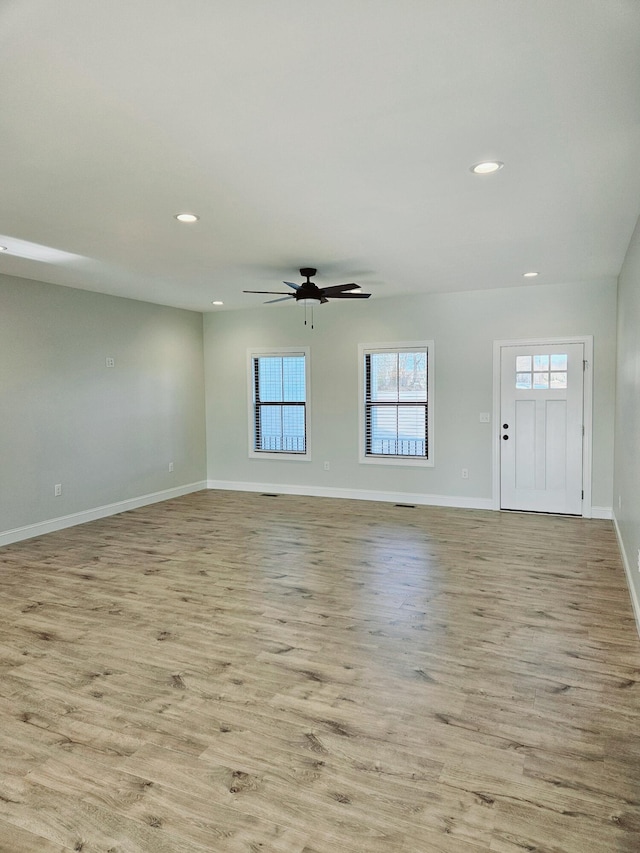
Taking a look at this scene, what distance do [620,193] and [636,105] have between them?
3.63 feet

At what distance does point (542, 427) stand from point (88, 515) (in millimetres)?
5173

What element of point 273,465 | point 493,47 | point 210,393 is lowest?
point 273,465

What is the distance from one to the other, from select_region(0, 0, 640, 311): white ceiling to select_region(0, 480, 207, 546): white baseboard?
2.69 m

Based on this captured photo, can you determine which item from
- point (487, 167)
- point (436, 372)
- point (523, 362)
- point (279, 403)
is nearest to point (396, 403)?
point (436, 372)

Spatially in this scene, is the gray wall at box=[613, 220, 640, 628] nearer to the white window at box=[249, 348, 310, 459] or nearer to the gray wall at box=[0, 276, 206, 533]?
the white window at box=[249, 348, 310, 459]

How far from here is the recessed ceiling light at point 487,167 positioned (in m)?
2.71

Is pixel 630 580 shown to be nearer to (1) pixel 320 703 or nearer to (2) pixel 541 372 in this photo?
(1) pixel 320 703

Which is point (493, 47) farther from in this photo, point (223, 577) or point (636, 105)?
point (223, 577)

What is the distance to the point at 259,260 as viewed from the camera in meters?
4.73

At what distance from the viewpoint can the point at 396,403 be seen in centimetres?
696

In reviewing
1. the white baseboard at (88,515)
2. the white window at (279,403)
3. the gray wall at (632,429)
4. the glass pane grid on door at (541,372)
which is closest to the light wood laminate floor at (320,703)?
the gray wall at (632,429)

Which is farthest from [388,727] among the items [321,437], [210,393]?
[210,393]

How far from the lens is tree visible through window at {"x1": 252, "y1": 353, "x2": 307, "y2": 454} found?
24.8 feet

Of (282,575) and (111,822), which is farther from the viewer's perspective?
(282,575)
